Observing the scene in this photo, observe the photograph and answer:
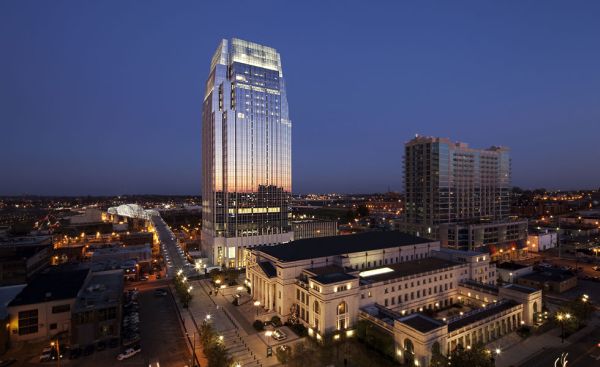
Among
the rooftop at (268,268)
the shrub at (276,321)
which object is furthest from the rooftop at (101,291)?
the shrub at (276,321)

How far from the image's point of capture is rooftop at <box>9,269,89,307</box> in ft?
204

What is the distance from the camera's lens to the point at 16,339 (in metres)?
59.3

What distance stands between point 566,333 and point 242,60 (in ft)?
415

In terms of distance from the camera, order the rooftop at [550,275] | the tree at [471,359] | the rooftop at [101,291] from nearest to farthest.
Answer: the tree at [471,359], the rooftop at [101,291], the rooftop at [550,275]

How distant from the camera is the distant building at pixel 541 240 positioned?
13825 cm

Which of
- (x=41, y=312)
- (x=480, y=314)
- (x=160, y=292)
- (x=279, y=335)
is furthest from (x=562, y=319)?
(x=41, y=312)

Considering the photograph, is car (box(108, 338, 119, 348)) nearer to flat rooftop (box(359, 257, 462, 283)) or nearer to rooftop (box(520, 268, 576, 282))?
flat rooftop (box(359, 257, 462, 283))

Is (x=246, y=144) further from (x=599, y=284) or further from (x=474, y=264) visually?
(x=599, y=284)

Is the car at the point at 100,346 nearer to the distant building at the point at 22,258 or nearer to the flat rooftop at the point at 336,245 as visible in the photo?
the flat rooftop at the point at 336,245

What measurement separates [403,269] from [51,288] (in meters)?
83.6

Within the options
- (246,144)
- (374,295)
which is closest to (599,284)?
(374,295)

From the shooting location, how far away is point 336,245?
88125mm

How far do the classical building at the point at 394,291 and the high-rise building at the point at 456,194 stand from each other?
3832cm

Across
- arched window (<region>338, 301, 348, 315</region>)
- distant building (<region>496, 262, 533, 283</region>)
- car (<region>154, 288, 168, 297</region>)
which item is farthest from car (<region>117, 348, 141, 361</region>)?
distant building (<region>496, 262, 533, 283</region>)
